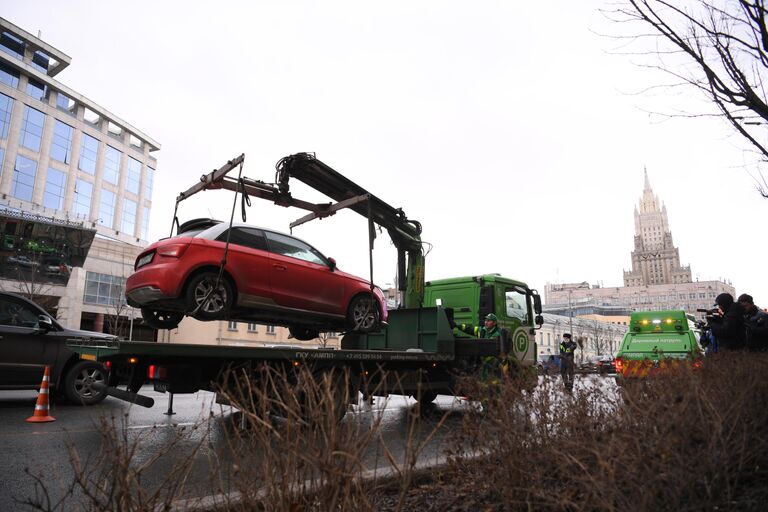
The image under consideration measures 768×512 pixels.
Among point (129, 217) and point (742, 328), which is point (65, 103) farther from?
point (742, 328)

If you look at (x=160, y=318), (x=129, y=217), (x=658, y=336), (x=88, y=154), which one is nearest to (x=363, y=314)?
(x=160, y=318)

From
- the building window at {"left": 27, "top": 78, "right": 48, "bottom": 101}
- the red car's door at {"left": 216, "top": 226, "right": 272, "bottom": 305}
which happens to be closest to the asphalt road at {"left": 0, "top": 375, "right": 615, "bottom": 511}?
the red car's door at {"left": 216, "top": 226, "right": 272, "bottom": 305}

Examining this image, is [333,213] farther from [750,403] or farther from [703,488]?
[703,488]

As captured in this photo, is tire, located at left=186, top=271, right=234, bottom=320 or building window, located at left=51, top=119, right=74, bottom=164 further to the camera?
building window, located at left=51, top=119, right=74, bottom=164

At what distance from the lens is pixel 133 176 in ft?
232

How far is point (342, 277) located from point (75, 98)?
6650 centimetres

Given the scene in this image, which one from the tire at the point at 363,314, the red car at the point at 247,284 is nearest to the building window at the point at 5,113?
the red car at the point at 247,284

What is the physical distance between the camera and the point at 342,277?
7969 millimetres

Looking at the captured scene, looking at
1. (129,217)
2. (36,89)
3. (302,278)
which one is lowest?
(302,278)

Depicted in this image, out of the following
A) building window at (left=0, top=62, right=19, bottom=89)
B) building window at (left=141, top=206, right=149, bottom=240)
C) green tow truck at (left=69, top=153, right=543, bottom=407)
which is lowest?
green tow truck at (left=69, top=153, right=543, bottom=407)

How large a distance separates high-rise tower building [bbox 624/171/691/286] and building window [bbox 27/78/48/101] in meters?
163

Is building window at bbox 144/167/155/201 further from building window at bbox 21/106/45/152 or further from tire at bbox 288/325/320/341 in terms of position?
tire at bbox 288/325/320/341

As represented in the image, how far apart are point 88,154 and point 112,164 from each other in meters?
3.84

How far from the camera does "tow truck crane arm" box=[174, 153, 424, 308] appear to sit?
6.70 meters
